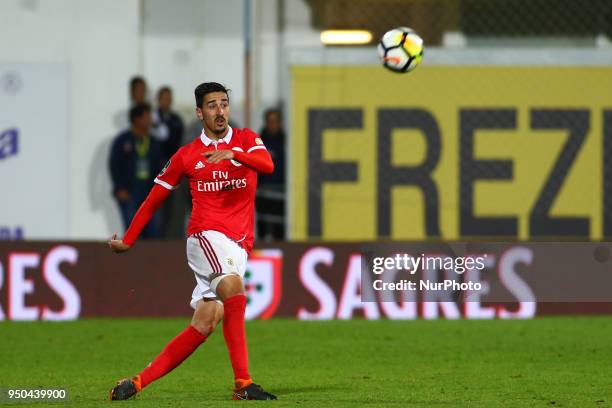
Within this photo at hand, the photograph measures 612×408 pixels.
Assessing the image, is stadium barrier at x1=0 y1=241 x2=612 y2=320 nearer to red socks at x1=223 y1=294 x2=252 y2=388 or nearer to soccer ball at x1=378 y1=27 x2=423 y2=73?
soccer ball at x1=378 y1=27 x2=423 y2=73

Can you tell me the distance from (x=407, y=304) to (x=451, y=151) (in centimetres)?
195

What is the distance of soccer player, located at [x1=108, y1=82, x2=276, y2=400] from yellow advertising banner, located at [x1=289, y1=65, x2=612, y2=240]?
6931 mm

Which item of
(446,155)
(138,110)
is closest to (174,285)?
(138,110)

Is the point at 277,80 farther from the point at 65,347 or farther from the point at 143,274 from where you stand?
the point at 65,347

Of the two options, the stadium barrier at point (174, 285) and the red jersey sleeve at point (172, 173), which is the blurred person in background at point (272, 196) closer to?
the stadium barrier at point (174, 285)

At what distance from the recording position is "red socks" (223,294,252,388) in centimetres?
807

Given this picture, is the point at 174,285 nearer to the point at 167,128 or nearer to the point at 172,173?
the point at 167,128

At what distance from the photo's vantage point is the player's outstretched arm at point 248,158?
7.80 meters

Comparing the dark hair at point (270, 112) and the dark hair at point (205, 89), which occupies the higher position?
the dark hair at point (270, 112)

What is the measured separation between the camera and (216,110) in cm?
826

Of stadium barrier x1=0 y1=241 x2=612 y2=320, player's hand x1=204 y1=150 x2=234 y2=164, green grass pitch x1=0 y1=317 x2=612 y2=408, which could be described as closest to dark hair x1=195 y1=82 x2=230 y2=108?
player's hand x1=204 y1=150 x2=234 y2=164

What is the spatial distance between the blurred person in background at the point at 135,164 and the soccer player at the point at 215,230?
7.20 metres

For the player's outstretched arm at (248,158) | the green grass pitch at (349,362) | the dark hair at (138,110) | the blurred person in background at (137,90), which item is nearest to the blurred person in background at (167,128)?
the blurred person in background at (137,90)

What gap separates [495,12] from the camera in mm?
15812
